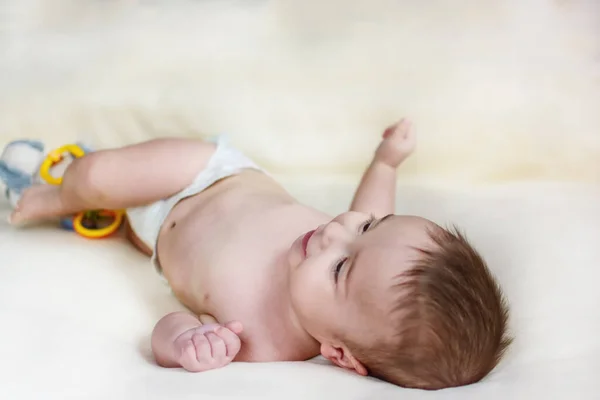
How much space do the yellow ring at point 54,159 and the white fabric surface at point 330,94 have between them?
84 mm

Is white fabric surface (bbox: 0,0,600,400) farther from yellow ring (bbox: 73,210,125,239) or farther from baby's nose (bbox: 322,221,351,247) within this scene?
baby's nose (bbox: 322,221,351,247)

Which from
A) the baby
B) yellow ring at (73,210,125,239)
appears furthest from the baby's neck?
yellow ring at (73,210,125,239)

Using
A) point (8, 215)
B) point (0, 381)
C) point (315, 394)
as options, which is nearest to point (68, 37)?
point (8, 215)

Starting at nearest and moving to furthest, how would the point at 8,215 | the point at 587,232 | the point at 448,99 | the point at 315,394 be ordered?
the point at 315,394 < the point at 587,232 < the point at 8,215 < the point at 448,99

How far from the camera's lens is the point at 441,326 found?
715 mm

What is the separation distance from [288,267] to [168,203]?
30 centimetres

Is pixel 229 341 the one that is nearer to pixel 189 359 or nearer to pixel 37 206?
pixel 189 359

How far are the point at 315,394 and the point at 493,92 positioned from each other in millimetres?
792

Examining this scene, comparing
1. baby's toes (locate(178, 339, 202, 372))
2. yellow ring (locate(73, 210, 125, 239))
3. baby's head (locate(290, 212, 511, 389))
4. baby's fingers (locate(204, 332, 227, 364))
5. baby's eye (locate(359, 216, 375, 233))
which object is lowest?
yellow ring (locate(73, 210, 125, 239))

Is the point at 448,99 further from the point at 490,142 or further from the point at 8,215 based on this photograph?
the point at 8,215

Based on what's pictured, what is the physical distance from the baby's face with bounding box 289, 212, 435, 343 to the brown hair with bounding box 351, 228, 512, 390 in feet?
0.07

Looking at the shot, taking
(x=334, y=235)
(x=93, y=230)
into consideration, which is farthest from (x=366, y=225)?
(x=93, y=230)

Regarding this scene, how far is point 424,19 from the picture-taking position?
1.31 m

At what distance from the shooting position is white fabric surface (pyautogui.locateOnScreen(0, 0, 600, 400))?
111 centimetres
